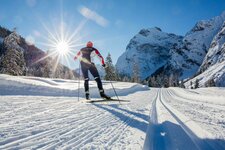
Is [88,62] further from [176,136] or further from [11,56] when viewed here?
[11,56]

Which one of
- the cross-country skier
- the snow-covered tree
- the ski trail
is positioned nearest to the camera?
the ski trail

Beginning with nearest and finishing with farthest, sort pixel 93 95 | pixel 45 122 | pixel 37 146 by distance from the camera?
pixel 37 146
pixel 45 122
pixel 93 95

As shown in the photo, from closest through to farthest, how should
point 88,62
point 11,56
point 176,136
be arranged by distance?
point 176,136, point 88,62, point 11,56

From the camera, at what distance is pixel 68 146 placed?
2943 millimetres

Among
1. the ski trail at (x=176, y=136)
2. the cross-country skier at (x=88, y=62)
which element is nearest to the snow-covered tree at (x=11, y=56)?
the cross-country skier at (x=88, y=62)

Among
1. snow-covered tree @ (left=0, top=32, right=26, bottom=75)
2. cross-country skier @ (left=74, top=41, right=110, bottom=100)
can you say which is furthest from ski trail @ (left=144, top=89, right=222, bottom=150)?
snow-covered tree @ (left=0, top=32, right=26, bottom=75)

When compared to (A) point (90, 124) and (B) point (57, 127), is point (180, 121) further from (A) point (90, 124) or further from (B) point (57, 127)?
(B) point (57, 127)

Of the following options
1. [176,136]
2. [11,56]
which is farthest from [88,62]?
[11,56]

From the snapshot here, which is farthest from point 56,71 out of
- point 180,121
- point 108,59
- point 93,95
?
point 180,121

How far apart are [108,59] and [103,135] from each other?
214ft

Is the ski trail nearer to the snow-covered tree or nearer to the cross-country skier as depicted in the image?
the cross-country skier

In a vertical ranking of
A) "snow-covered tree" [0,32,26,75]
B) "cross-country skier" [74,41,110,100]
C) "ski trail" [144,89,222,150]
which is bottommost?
"ski trail" [144,89,222,150]

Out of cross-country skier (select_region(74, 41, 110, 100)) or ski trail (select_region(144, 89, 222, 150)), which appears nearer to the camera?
→ ski trail (select_region(144, 89, 222, 150))

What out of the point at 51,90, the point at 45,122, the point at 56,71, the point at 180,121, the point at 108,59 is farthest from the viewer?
the point at 56,71
